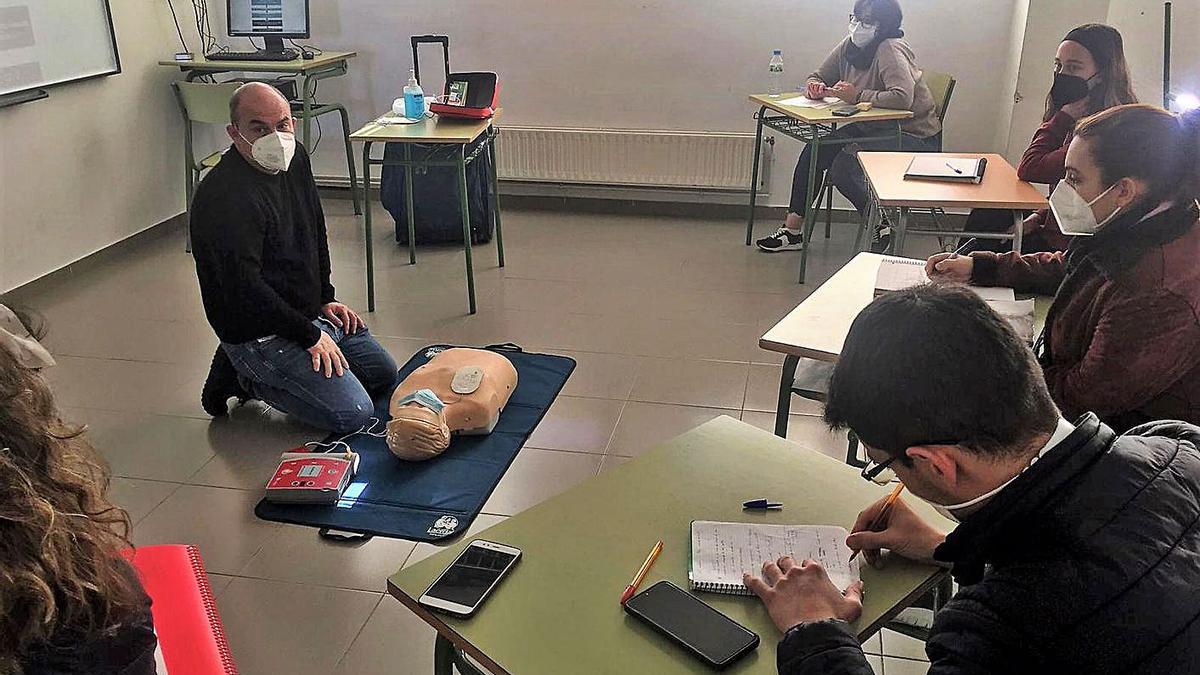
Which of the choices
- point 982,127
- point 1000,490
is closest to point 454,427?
point 1000,490

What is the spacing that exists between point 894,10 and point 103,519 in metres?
4.33

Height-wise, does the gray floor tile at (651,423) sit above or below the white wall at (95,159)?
below

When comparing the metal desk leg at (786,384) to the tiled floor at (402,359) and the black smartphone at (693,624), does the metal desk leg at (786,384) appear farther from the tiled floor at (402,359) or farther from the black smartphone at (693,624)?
the black smartphone at (693,624)

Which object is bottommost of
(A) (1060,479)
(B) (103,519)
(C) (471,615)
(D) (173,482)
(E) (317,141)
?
(D) (173,482)

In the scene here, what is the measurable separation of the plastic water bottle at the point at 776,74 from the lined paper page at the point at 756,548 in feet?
12.7

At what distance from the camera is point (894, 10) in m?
4.48

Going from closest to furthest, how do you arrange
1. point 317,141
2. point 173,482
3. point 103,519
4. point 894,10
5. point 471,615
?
point 103,519 → point 471,615 → point 173,482 → point 894,10 → point 317,141

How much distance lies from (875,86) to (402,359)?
2.62 metres

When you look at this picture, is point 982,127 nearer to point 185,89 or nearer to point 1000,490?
point 185,89

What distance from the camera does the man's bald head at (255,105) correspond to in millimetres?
2863

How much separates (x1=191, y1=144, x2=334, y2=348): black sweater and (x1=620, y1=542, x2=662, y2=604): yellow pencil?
6.47 feet

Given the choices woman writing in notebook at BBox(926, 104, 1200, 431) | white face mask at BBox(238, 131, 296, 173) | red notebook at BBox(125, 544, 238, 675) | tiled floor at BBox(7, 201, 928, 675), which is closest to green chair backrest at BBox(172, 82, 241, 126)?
tiled floor at BBox(7, 201, 928, 675)

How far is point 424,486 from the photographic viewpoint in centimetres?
272

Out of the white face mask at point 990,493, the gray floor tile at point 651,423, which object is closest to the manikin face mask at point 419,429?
the gray floor tile at point 651,423
